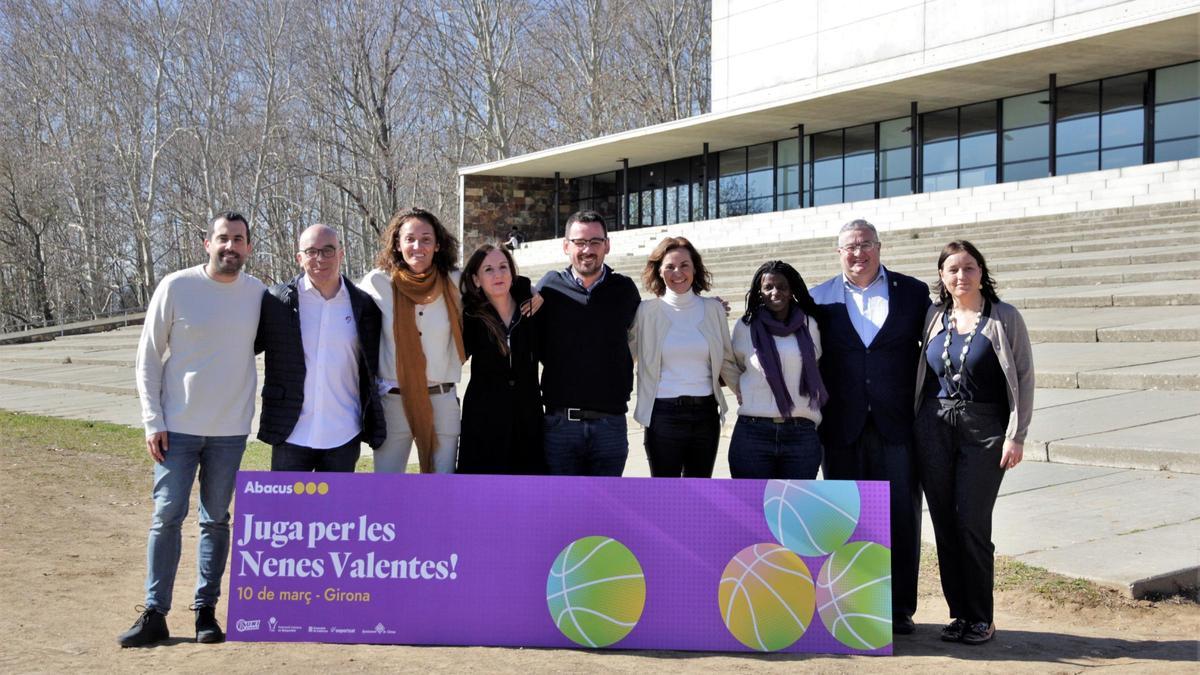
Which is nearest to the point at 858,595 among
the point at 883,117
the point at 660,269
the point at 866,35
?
the point at 660,269

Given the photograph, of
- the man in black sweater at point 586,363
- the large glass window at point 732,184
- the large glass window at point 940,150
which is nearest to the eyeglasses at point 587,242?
the man in black sweater at point 586,363

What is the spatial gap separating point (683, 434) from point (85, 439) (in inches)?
432

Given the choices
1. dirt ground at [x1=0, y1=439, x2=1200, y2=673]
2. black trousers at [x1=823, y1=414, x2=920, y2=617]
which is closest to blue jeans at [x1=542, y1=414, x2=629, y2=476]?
dirt ground at [x1=0, y1=439, x2=1200, y2=673]

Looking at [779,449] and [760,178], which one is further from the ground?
[760,178]

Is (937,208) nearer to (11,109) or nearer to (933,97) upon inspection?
(933,97)

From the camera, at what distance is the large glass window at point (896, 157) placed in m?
33.4

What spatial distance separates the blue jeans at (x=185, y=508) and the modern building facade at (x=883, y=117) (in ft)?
73.0

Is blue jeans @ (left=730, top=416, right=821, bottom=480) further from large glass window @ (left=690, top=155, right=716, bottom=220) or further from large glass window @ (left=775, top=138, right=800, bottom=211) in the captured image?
large glass window @ (left=690, top=155, right=716, bottom=220)

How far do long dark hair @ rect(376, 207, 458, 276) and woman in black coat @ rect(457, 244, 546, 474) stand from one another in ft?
0.48

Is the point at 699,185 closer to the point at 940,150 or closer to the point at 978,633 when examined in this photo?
the point at 940,150

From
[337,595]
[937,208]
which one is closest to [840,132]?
[937,208]

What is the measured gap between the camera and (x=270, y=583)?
5219mm

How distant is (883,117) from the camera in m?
33.7

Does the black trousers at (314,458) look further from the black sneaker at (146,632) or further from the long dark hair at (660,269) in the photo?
the long dark hair at (660,269)
